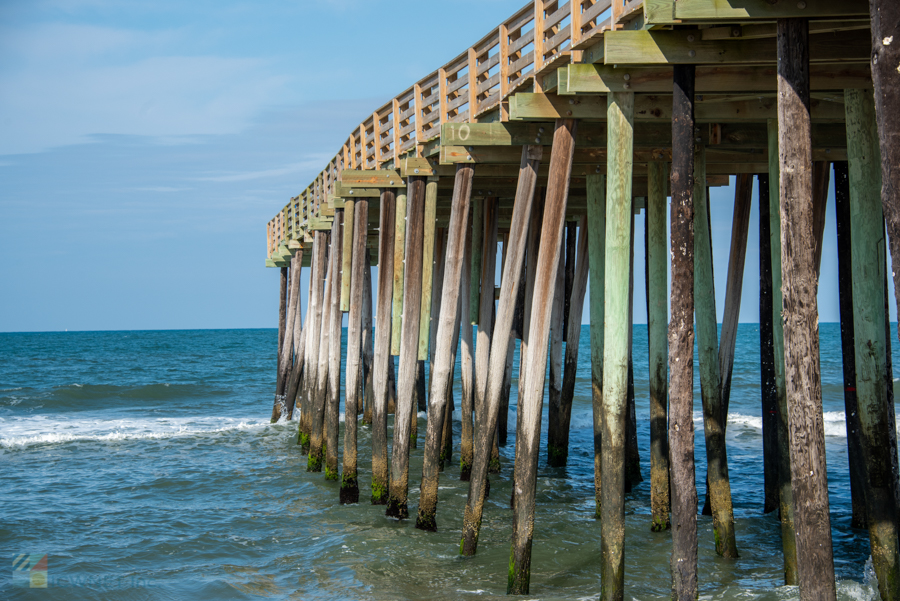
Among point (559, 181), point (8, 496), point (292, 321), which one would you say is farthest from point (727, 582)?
point (292, 321)

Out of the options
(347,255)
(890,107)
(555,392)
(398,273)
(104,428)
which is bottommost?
(104,428)

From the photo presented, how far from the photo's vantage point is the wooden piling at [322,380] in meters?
13.1

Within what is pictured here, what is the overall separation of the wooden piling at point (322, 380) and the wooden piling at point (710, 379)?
6.24 m


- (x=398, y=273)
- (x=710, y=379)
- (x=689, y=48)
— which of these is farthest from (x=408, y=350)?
(x=689, y=48)

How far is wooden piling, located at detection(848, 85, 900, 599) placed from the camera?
18.5 feet

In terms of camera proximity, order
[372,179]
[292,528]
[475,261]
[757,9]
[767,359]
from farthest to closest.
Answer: [475,261] < [372,179] < [292,528] < [767,359] < [757,9]

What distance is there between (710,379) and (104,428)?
62.4 feet

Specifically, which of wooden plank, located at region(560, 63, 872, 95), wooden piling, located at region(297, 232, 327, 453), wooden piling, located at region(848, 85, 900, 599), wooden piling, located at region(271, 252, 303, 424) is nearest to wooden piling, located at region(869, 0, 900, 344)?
wooden piling, located at region(848, 85, 900, 599)

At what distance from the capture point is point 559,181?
6.90m

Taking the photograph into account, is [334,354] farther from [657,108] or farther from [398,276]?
[657,108]

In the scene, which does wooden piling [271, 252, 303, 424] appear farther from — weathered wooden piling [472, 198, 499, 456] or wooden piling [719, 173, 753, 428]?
wooden piling [719, 173, 753, 428]

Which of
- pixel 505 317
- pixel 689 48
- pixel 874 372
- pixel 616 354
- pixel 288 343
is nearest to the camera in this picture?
pixel 689 48

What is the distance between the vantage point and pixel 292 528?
1027 cm

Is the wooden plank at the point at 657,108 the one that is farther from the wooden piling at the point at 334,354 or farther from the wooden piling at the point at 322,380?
the wooden piling at the point at 322,380
